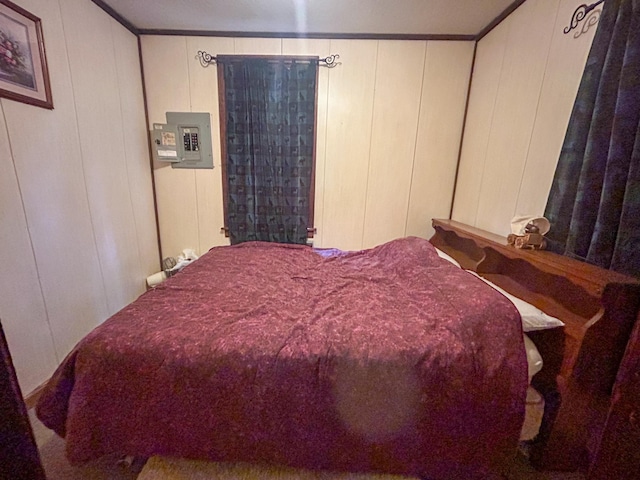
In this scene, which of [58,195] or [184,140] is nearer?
[58,195]

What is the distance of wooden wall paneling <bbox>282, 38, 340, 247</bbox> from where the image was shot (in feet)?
7.24

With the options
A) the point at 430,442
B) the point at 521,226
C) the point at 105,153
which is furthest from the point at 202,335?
the point at 105,153

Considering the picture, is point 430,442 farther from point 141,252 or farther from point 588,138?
point 141,252

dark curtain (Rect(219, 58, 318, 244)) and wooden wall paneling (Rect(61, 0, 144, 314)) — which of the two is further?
dark curtain (Rect(219, 58, 318, 244))

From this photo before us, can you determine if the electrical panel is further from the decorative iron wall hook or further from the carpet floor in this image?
the carpet floor

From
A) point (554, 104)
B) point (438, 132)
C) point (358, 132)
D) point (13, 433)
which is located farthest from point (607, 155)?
point (13, 433)

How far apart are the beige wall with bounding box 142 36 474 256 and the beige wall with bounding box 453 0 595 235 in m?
0.25

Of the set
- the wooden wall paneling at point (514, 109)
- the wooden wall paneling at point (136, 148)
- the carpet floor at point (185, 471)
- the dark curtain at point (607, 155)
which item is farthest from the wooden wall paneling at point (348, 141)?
the carpet floor at point (185, 471)

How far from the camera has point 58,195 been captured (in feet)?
5.30

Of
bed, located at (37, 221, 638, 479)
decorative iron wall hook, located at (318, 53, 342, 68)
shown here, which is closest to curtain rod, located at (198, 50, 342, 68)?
decorative iron wall hook, located at (318, 53, 342, 68)

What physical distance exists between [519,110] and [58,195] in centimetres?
299

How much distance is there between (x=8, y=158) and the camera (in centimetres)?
134

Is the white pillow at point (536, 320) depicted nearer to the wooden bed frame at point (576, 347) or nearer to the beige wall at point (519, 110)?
the wooden bed frame at point (576, 347)

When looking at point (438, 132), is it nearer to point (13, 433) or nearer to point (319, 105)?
point (319, 105)
